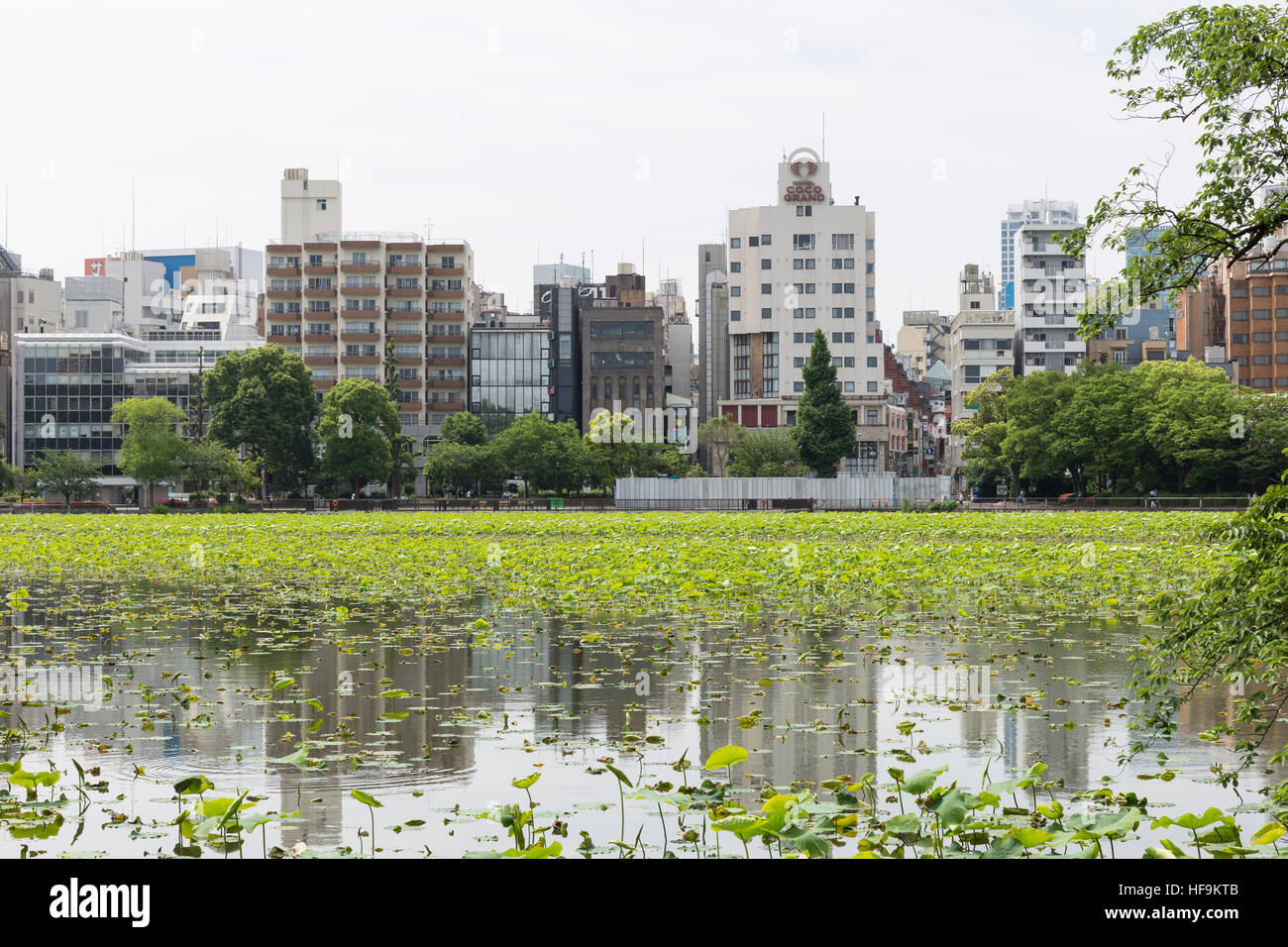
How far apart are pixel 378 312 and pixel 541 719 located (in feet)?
381

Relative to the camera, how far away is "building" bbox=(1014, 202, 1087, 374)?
A: 131m

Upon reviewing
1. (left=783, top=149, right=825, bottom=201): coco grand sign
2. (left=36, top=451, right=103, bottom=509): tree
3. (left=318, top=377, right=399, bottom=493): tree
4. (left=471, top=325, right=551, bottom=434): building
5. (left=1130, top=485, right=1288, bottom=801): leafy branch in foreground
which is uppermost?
(left=783, top=149, right=825, bottom=201): coco grand sign

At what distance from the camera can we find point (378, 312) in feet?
408

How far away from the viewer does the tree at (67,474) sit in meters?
97.9

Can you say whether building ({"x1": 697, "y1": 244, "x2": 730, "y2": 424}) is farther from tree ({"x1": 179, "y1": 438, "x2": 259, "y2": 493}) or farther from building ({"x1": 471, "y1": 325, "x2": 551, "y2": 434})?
tree ({"x1": 179, "y1": 438, "x2": 259, "y2": 493})

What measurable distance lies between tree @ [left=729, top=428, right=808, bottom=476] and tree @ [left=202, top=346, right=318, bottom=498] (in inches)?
1372

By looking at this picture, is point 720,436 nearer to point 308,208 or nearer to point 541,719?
point 308,208

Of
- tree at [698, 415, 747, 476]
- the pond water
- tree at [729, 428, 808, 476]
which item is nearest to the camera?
the pond water

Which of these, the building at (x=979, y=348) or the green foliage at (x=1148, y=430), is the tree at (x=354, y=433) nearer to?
the green foliage at (x=1148, y=430)

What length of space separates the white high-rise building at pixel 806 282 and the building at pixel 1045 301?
54.8ft

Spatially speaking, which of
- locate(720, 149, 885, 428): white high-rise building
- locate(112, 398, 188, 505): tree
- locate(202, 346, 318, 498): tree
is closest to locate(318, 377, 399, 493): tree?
locate(202, 346, 318, 498): tree

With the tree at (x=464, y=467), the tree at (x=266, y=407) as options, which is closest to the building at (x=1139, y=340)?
the tree at (x=464, y=467)

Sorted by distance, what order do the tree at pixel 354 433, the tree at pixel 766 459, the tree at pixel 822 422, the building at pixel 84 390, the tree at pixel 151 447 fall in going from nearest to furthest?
the tree at pixel 354 433 → the tree at pixel 151 447 → the tree at pixel 822 422 → the tree at pixel 766 459 → the building at pixel 84 390
